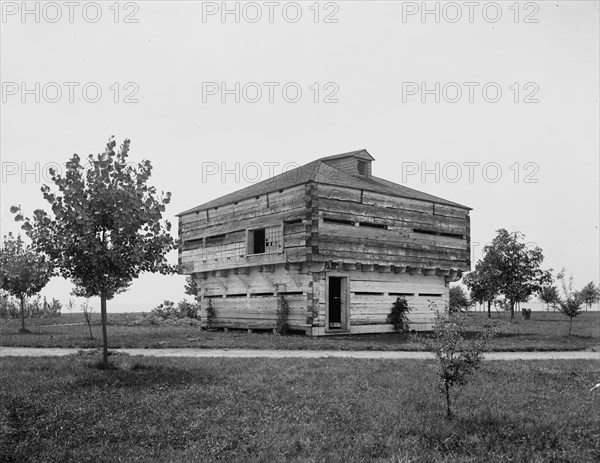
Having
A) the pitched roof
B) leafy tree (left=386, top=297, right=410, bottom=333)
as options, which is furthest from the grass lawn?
leafy tree (left=386, top=297, right=410, bottom=333)

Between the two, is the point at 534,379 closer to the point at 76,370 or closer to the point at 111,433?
the point at 111,433

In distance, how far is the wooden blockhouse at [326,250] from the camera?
2455 cm

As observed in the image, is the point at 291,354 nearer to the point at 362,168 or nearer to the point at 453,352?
the point at 453,352

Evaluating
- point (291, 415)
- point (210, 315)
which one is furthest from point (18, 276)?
point (291, 415)

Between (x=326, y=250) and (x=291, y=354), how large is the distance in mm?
7362

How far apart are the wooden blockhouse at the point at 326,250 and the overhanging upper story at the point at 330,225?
0.05m

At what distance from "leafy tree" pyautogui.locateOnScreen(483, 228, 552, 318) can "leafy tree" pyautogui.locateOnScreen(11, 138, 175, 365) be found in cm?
2876

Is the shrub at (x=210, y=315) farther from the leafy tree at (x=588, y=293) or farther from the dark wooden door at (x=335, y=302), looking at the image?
the leafy tree at (x=588, y=293)

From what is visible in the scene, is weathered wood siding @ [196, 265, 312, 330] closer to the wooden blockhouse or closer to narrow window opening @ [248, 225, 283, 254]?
the wooden blockhouse

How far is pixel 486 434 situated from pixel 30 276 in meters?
29.0

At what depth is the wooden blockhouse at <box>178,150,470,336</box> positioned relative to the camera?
2455cm

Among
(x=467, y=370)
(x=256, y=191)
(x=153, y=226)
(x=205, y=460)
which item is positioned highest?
(x=256, y=191)

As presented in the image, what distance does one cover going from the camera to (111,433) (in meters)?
9.31

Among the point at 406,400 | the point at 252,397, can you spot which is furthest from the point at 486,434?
the point at 252,397
